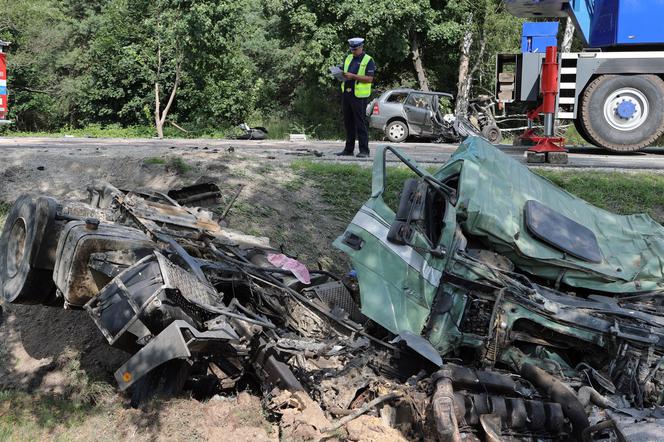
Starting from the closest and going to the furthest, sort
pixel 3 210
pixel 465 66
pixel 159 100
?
pixel 3 210, pixel 465 66, pixel 159 100

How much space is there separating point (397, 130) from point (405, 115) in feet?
1.46

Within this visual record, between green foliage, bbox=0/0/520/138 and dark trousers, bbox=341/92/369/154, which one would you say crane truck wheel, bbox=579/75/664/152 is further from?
green foliage, bbox=0/0/520/138

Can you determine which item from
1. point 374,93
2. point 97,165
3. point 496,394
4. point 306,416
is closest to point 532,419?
point 496,394

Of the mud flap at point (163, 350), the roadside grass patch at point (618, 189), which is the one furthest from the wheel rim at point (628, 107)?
the mud flap at point (163, 350)

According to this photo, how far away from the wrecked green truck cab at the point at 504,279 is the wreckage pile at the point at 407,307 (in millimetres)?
12

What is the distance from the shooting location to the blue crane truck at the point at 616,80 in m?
10.1

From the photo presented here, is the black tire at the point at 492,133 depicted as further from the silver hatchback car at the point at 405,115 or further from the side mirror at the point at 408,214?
the side mirror at the point at 408,214

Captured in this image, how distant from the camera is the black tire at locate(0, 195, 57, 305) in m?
3.88

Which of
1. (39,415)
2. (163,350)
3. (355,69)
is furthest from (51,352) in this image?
(355,69)

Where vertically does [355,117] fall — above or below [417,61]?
below

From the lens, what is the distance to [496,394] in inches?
146

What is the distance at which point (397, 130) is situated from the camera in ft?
56.7

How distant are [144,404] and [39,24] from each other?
2877 centimetres

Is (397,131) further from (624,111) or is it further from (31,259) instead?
(31,259)
